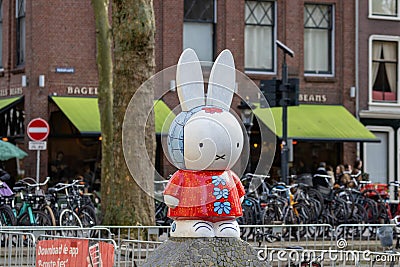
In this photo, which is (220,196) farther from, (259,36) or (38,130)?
(259,36)

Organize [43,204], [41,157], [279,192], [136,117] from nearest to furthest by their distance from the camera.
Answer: [136,117], [43,204], [279,192], [41,157]

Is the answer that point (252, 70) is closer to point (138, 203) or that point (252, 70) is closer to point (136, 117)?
point (138, 203)

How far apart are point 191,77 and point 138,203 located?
27.5ft

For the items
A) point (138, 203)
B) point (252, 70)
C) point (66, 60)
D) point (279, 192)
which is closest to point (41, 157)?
point (66, 60)

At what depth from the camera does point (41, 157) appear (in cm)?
2870

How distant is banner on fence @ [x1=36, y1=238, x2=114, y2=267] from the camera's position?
1005 cm

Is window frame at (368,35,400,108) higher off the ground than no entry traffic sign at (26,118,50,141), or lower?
higher

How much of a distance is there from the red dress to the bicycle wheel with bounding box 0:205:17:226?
1012cm

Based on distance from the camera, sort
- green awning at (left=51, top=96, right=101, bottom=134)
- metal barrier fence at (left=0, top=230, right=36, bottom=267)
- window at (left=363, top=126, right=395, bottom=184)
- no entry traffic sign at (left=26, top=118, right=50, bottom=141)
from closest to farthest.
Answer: metal barrier fence at (left=0, top=230, right=36, bottom=267) → no entry traffic sign at (left=26, top=118, right=50, bottom=141) → green awning at (left=51, top=96, right=101, bottom=134) → window at (left=363, top=126, right=395, bottom=184)

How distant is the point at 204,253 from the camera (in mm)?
8656

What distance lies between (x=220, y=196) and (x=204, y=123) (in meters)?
0.65

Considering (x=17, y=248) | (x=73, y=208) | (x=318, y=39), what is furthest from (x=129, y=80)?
(x=318, y=39)

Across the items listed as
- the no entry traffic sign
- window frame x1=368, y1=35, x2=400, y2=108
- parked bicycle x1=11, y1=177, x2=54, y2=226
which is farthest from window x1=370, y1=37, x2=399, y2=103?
parked bicycle x1=11, y1=177, x2=54, y2=226

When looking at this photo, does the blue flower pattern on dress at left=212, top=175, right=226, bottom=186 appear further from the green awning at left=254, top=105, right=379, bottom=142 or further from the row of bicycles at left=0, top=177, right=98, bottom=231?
the green awning at left=254, top=105, right=379, bottom=142
